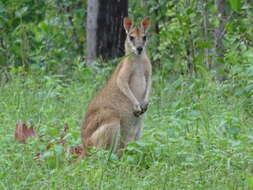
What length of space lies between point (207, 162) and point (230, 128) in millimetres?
581

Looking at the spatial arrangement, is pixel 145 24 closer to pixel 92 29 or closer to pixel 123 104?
pixel 123 104

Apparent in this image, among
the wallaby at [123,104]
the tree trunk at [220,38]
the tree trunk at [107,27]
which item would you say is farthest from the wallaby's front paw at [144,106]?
the tree trunk at [107,27]

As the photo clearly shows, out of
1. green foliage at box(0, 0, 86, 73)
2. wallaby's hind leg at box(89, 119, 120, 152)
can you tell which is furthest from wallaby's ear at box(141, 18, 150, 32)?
green foliage at box(0, 0, 86, 73)

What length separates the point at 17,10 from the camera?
10141 millimetres

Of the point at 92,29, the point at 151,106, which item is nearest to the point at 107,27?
the point at 92,29

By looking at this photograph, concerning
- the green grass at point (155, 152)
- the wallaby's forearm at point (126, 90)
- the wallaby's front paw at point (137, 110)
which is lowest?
the green grass at point (155, 152)

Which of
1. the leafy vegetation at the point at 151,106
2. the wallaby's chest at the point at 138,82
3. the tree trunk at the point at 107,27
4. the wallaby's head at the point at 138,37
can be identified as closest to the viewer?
the leafy vegetation at the point at 151,106

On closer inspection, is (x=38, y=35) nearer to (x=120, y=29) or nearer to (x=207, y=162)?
(x=120, y=29)

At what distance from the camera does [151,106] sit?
8078 millimetres

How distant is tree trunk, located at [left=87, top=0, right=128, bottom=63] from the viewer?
10.2 metres

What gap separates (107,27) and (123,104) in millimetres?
3949

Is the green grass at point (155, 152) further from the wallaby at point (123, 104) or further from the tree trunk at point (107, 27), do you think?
the tree trunk at point (107, 27)

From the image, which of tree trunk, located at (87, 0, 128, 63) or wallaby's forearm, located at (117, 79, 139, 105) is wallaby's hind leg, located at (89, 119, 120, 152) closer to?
wallaby's forearm, located at (117, 79, 139, 105)

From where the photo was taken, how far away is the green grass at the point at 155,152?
15.4ft
